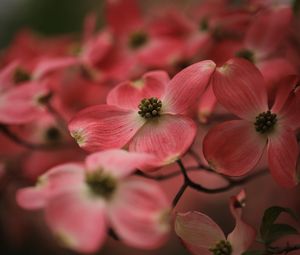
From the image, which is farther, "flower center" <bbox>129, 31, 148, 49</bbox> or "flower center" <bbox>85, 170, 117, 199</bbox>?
"flower center" <bbox>129, 31, 148, 49</bbox>

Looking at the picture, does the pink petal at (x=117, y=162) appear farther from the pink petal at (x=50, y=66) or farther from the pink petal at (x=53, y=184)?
the pink petal at (x=50, y=66)

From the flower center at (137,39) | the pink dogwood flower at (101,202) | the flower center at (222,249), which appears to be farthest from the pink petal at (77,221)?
the flower center at (137,39)

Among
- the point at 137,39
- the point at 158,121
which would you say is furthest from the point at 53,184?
the point at 137,39

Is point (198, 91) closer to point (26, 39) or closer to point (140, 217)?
point (140, 217)

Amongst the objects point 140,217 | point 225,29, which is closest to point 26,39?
point 225,29

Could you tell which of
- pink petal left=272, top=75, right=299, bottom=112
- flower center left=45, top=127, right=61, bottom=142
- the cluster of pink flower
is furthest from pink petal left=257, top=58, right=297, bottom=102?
flower center left=45, top=127, right=61, bottom=142

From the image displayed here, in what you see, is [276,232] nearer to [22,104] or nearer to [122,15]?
[22,104]

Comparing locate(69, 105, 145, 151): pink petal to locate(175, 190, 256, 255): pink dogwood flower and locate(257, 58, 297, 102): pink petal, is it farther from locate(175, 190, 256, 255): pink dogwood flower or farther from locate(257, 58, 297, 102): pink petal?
locate(257, 58, 297, 102): pink petal
